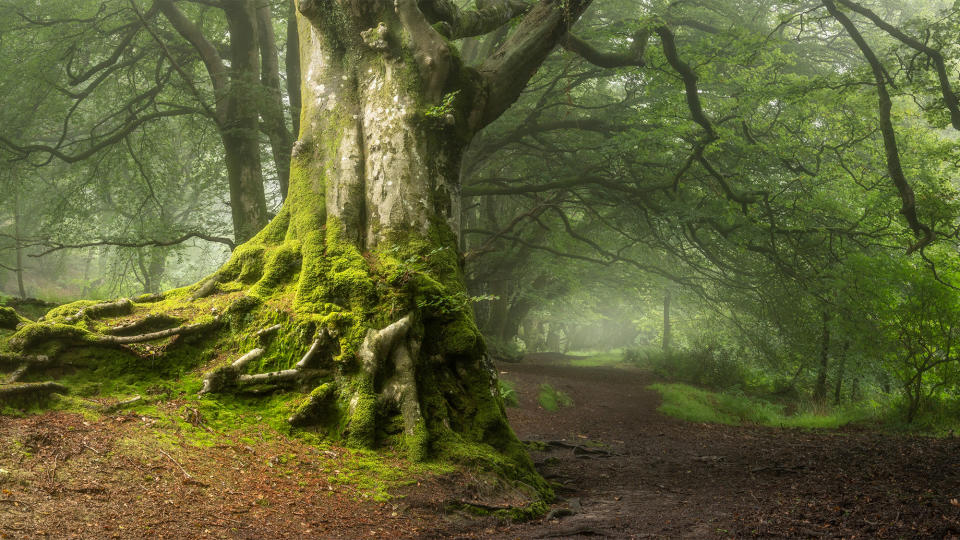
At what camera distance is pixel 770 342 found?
46.8 feet

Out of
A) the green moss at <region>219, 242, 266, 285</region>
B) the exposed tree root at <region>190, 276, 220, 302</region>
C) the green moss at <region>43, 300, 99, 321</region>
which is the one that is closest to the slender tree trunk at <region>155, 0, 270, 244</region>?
the green moss at <region>219, 242, 266, 285</region>

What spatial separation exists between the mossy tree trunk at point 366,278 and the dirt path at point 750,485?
3.57 feet

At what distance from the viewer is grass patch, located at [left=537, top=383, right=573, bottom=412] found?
1232cm

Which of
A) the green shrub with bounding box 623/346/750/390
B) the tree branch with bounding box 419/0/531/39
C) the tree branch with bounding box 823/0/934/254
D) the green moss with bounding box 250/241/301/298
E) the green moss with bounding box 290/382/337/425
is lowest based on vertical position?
the green shrub with bounding box 623/346/750/390

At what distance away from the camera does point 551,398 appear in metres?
12.8

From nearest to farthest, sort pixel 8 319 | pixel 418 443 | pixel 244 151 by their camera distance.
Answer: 1. pixel 418 443
2. pixel 8 319
3. pixel 244 151

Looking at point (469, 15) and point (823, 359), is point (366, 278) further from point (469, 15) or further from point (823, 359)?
point (823, 359)

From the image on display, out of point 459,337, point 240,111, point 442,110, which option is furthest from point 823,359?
point 240,111

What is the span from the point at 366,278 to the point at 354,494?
81.7 inches

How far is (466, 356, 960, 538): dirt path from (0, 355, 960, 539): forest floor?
2 centimetres

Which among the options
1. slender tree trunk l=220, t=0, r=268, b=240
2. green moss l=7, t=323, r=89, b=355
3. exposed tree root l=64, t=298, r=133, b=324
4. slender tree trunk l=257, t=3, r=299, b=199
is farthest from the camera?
slender tree trunk l=257, t=3, r=299, b=199

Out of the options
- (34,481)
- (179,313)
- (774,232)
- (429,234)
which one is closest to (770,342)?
(774,232)

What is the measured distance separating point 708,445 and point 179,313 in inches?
291

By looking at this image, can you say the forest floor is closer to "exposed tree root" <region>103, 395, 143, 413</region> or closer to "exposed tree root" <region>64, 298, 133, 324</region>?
"exposed tree root" <region>103, 395, 143, 413</region>
